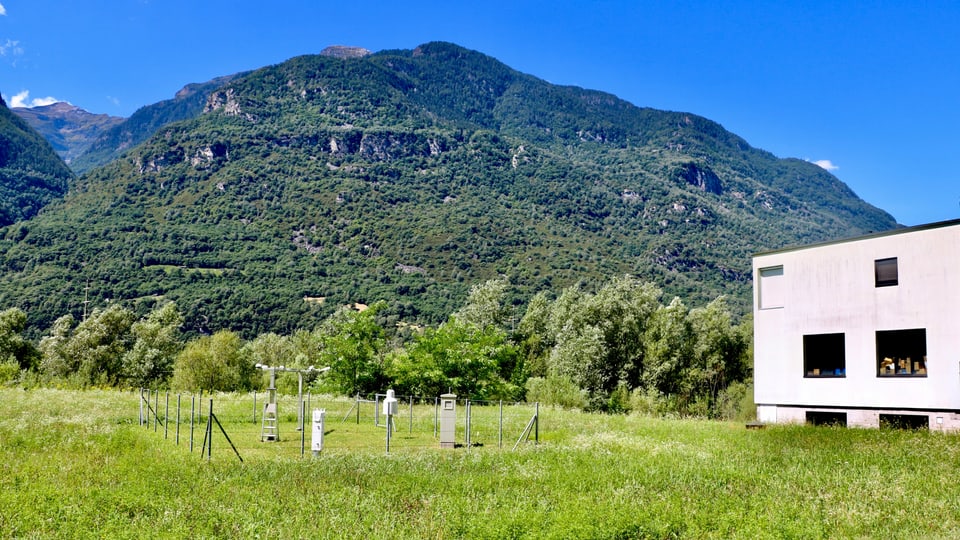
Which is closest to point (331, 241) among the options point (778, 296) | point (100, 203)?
point (100, 203)

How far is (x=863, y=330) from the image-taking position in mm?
30062

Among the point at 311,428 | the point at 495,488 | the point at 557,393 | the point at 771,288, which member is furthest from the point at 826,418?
the point at 557,393

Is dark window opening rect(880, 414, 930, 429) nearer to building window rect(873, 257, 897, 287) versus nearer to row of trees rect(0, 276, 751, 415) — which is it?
building window rect(873, 257, 897, 287)

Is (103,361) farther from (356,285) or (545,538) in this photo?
(356,285)

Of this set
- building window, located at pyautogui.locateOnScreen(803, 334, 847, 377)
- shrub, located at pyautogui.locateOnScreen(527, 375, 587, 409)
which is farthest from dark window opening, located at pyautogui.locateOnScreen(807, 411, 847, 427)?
shrub, located at pyautogui.locateOnScreen(527, 375, 587, 409)

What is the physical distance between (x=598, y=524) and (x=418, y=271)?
162003 millimetres

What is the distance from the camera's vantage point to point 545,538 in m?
12.0

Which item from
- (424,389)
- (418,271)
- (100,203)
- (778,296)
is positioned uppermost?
(100,203)

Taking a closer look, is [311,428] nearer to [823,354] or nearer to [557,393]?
[823,354]

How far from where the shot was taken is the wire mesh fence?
2455 centimetres

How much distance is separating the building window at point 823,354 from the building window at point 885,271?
10.6ft

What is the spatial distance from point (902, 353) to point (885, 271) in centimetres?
340

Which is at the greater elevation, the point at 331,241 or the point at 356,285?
the point at 331,241

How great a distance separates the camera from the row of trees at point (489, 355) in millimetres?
55719
